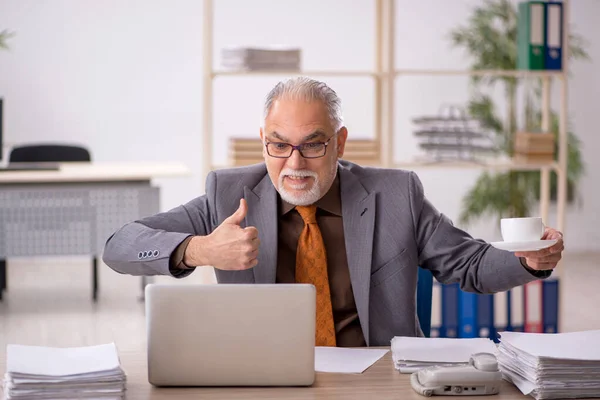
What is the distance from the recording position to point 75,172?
15.9ft

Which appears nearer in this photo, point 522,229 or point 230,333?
point 230,333

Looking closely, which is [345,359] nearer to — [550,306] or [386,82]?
[550,306]

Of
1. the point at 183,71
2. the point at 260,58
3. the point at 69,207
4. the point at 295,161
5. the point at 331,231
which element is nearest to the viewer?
the point at 295,161

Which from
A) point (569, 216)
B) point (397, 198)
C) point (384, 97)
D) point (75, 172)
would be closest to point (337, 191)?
point (397, 198)

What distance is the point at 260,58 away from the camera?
4.26 meters

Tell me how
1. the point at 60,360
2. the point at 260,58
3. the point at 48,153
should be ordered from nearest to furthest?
the point at 60,360
the point at 260,58
the point at 48,153

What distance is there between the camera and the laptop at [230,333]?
156 centimetres

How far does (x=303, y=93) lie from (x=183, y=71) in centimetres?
458

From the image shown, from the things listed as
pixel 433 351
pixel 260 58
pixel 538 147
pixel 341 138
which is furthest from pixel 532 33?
pixel 433 351

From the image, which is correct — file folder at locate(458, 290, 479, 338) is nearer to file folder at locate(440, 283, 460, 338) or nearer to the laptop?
file folder at locate(440, 283, 460, 338)

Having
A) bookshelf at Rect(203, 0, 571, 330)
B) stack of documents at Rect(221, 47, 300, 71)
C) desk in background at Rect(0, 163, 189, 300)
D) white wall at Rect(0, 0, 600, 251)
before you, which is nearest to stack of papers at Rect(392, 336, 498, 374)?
bookshelf at Rect(203, 0, 571, 330)

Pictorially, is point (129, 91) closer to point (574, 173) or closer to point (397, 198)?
point (574, 173)

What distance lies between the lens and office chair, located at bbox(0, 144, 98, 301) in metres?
5.19

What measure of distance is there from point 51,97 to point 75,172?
1.75 m
